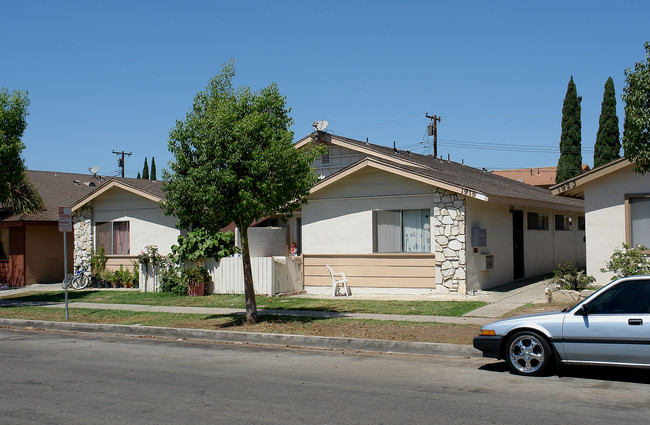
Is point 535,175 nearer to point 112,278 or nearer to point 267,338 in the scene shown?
point 112,278

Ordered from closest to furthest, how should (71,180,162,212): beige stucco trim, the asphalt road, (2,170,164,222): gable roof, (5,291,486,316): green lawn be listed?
the asphalt road < (5,291,486,316): green lawn < (71,180,162,212): beige stucco trim < (2,170,164,222): gable roof

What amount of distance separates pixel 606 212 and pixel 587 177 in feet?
3.22

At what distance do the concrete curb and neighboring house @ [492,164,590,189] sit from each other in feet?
170

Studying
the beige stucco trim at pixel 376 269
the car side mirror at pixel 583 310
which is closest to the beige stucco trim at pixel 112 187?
the beige stucco trim at pixel 376 269

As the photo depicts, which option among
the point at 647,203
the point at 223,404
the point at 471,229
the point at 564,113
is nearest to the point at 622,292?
the point at 223,404

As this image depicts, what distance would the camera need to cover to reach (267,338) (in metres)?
12.7

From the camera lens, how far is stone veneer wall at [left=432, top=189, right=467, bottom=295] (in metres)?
17.6

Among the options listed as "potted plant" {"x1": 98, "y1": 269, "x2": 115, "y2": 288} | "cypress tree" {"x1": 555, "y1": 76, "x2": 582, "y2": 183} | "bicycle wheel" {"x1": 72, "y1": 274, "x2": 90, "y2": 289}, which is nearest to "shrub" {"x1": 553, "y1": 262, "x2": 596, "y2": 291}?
"potted plant" {"x1": 98, "y1": 269, "x2": 115, "y2": 288}

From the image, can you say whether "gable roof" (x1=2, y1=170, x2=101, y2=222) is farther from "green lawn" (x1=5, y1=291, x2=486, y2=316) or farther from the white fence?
the white fence

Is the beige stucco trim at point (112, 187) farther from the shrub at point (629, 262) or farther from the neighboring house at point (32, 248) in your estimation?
the shrub at point (629, 262)

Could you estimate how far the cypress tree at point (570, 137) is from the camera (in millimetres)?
→ 47406

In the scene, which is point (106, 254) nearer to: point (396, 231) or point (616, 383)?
point (396, 231)

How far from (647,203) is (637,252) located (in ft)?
5.65

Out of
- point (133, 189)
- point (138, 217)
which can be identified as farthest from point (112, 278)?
point (133, 189)
